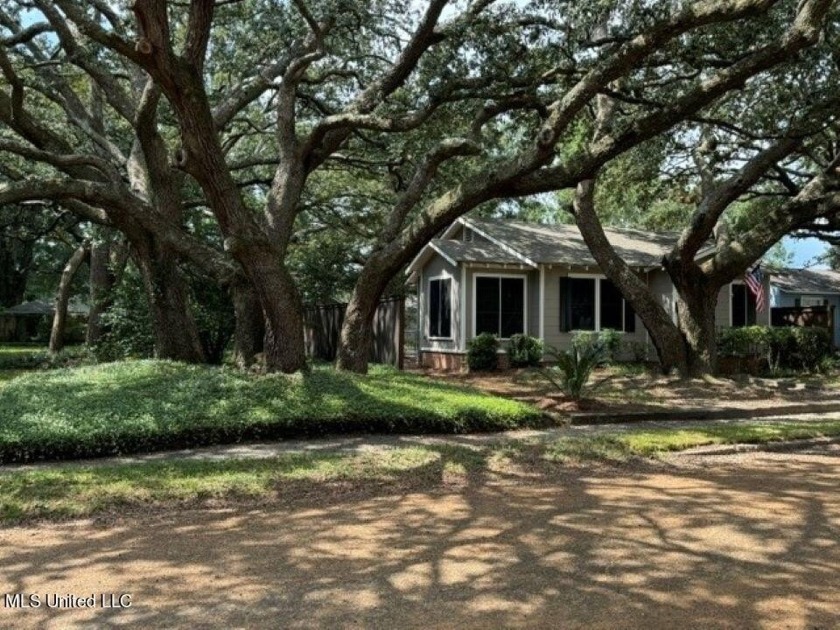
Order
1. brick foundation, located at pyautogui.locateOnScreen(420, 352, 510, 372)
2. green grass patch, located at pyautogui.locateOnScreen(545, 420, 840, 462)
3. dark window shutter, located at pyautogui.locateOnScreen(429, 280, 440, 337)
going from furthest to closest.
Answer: dark window shutter, located at pyautogui.locateOnScreen(429, 280, 440, 337), brick foundation, located at pyautogui.locateOnScreen(420, 352, 510, 372), green grass patch, located at pyautogui.locateOnScreen(545, 420, 840, 462)

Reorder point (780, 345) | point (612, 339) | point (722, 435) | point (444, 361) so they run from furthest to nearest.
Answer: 1. point (444, 361)
2. point (612, 339)
3. point (780, 345)
4. point (722, 435)

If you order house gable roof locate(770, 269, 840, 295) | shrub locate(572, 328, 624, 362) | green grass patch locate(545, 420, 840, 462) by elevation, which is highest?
house gable roof locate(770, 269, 840, 295)

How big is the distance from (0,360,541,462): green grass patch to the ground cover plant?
2.22 feet

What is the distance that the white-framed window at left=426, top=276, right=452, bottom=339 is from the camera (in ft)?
69.1

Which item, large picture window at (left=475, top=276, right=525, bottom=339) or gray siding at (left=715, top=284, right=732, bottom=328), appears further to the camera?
gray siding at (left=715, top=284, right=732, bottom=328)

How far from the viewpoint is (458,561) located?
4.68 m

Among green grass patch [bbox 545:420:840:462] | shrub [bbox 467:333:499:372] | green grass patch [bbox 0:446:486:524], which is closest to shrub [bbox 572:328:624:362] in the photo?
shrub [bbox 467:333:499:372]

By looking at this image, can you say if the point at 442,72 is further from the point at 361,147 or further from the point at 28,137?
the point at 28,137

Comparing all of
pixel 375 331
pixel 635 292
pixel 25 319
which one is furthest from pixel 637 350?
pixel 25 319

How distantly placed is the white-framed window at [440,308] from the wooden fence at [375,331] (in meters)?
2.20

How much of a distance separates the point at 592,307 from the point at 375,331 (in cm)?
616

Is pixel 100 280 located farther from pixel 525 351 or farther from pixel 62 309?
pixel 525 351

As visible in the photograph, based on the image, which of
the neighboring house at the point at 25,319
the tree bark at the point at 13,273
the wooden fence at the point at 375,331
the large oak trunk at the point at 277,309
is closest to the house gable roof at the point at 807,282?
the wooden fence at the point at 375,331

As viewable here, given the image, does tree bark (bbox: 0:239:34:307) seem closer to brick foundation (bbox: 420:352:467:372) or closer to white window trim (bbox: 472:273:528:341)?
brick foundation (bbox: 420:352:467:372)
